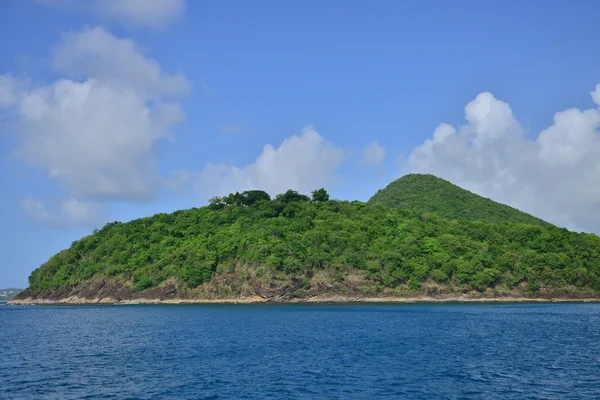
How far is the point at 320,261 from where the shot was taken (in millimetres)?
146500

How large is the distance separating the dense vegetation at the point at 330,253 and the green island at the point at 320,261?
34 cm

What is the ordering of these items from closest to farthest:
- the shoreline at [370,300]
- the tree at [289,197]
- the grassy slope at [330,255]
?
the shoreline at [370,300] < the grassy slope at [330,255] < the tree at [289,197]

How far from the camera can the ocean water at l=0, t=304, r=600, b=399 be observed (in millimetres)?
33219

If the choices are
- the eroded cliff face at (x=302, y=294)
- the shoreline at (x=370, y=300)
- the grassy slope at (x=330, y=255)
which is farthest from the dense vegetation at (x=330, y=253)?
the shoreline at (x=370, y=300)

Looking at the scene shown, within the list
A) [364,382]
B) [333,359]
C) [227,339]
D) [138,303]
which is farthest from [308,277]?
[364,382]

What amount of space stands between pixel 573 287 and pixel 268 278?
283 feet

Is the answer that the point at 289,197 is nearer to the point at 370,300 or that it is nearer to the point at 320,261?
the point at 320,261

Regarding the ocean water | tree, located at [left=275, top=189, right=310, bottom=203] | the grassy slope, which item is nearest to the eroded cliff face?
the grassy slope

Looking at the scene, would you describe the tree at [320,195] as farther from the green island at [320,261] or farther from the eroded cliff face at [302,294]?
the eroded cliff face at [302,294]

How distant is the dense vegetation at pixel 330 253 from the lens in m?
144

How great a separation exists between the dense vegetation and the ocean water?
2765 inches

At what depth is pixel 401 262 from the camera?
146 metres

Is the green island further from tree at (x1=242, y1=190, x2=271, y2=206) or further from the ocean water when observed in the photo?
the ocean water

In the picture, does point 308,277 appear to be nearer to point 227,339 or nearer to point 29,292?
point 227,339
